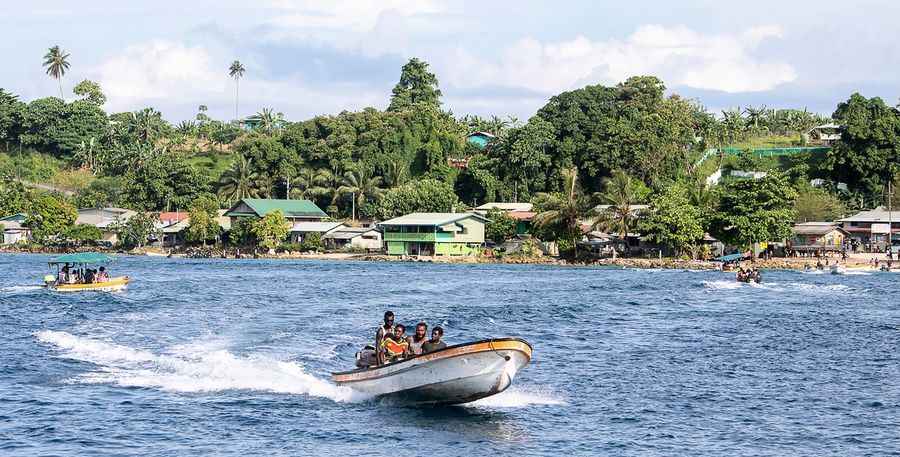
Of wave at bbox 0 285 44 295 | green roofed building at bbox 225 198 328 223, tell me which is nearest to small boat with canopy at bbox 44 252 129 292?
wave at bbox 0 285 44 295

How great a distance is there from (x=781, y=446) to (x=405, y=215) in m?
98.4

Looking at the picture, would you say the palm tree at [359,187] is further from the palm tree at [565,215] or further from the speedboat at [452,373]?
the speedboat at [452,373]

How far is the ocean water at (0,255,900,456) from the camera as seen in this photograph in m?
24.6

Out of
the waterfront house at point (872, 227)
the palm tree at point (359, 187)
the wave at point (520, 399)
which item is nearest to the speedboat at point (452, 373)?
the wave at point (520, 399)

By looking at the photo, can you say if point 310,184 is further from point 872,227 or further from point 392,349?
point 392,349

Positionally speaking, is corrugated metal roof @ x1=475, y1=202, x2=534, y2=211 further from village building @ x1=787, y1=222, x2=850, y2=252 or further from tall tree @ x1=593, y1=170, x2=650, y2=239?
village building @ x1=787, y1=222, x2=850, y2=252

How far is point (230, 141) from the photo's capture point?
17400 cm

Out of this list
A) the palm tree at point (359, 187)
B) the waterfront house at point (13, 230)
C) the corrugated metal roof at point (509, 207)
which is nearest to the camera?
the corrugated metal roof at point (509, 207)

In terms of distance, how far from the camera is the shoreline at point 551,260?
97.8 meters

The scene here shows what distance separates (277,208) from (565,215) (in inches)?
1419

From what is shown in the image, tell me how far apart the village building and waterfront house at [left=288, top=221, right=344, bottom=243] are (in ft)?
162

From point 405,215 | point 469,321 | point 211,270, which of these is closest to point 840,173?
point 405,215

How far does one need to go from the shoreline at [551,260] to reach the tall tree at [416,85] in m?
54.0

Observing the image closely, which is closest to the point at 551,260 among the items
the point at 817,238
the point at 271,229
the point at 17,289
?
the point at 817,238
